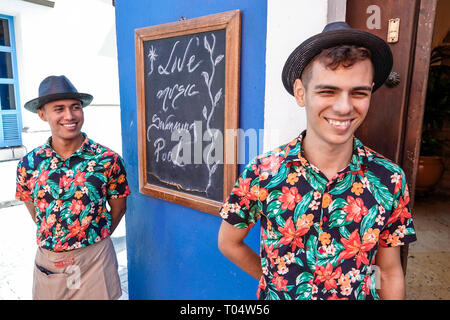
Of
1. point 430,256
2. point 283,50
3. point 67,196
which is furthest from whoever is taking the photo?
point 430,256

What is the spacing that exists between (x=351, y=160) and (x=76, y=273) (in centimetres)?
180

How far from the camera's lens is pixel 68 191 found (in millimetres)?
1958

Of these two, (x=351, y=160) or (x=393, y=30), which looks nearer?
(x=351, y=160)

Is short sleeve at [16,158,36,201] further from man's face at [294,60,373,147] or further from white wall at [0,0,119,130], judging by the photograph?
white wall at [0,0,119,130]

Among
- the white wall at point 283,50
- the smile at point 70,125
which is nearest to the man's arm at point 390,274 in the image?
the white wall at point 283,50

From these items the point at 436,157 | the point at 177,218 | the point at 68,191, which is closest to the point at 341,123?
the point at 177,218

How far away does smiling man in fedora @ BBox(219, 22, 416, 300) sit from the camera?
1.17 meters

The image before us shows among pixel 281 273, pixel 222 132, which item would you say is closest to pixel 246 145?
pixel 222 132

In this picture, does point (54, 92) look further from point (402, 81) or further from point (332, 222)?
point (402, 81)

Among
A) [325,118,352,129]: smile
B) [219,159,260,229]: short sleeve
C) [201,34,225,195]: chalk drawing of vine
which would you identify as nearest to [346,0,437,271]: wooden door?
[325,118,352,129]: smile

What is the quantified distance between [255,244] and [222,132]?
699mm

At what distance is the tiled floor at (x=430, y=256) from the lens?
306cm
